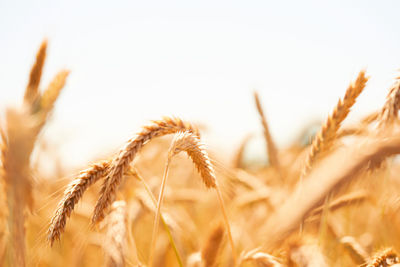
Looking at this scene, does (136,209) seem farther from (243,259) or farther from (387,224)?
(387,224)

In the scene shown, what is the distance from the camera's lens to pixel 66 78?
151 centimetres

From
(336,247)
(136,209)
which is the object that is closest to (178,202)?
(136,209)

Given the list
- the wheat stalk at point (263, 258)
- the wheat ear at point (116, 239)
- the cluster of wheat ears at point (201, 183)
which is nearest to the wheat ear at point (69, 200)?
the cluster of wheat ears at point (201, 183)

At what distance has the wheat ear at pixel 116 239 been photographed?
880 millimetres

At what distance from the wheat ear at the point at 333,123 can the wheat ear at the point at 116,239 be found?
69 cm

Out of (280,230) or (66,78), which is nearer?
(280,230)

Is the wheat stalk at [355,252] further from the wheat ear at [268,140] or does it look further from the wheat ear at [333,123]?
the wheat ear at [268,140]

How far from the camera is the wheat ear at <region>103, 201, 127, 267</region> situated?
88 cm

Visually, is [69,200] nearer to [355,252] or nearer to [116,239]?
[116,239]

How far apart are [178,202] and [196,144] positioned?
193cm

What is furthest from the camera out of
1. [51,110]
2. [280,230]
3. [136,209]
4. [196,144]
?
[136,209]

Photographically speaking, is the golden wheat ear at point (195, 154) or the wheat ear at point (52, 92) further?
the wheat ear at point (52, 92)

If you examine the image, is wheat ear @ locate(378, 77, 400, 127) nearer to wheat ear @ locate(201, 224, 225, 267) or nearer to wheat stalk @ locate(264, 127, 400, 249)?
wheat stalk @ locate(264, 127, 400, 249)

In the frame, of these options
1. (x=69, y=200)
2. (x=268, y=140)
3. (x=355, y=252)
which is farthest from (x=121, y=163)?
(x=268, y=140)
